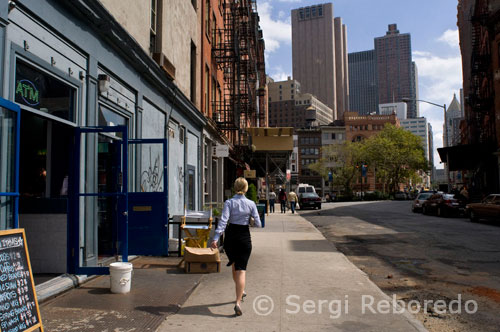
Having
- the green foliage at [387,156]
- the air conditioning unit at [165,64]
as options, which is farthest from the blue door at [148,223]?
the green foliage at [387,156]

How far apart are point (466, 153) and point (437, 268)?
30974 mm

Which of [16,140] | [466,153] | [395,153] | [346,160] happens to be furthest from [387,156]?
[16,140]

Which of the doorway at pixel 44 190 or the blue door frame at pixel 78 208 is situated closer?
the blue door frame at pixel 78 208

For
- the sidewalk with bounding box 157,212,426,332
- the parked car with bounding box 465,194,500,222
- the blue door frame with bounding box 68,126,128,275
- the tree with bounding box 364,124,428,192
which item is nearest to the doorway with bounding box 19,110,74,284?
the blue door frame with bounding box 68,126,128,275

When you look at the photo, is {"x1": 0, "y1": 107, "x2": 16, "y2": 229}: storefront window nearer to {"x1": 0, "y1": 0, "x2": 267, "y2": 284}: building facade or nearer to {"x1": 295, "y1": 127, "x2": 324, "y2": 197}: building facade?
{"x1": 0, "y1": 0, "x2": 267, "y2": 284}: building facade

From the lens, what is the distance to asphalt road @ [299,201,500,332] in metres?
5.55

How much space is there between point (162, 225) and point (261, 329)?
3913 mm

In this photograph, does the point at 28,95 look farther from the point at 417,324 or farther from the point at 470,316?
the point at 470,316

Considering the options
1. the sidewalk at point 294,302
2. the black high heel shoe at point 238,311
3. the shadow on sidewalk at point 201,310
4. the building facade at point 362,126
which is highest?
the building facade at point 362,126

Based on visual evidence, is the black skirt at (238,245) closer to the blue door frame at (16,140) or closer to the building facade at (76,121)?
the building facade at (76,121)

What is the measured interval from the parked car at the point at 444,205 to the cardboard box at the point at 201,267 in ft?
67.0

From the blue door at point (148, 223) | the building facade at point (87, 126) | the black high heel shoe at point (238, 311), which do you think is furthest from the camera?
the blue door at point (148, 223)

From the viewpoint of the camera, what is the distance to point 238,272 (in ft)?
18.0

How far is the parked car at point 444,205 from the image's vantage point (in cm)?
2405
